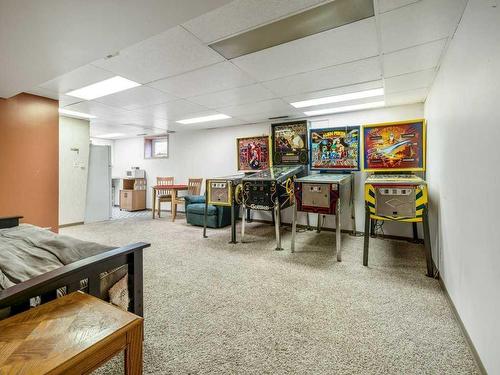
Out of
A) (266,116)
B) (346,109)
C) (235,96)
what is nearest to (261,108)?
(266,116)

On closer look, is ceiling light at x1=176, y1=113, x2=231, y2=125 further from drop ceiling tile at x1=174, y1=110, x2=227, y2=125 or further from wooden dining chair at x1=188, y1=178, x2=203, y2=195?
wooden dining chair at x1=188, y1=178, x2=203, y2=195

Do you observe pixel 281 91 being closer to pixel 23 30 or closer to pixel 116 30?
pixel 116 30

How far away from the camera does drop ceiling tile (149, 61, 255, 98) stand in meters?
2.71

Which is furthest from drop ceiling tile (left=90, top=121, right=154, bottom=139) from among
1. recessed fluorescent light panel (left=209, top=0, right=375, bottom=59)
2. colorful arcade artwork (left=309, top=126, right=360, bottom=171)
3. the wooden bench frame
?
the wooden bench frame

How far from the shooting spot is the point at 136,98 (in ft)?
12.1

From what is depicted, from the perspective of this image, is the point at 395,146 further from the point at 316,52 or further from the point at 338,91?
the point at 316,52

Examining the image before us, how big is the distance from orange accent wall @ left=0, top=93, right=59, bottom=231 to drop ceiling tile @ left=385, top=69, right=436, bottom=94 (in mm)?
4649

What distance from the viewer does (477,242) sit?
1482mm

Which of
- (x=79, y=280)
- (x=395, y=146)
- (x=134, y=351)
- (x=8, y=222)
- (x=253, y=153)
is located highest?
(x=253, y=153)

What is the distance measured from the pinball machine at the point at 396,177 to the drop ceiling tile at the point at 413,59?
104 centimetres

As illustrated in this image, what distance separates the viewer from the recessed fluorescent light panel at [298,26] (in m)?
1.71

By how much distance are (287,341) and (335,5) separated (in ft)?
7.48

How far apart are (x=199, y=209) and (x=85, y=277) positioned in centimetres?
379

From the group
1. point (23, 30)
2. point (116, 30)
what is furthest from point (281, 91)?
point (23, 30)
